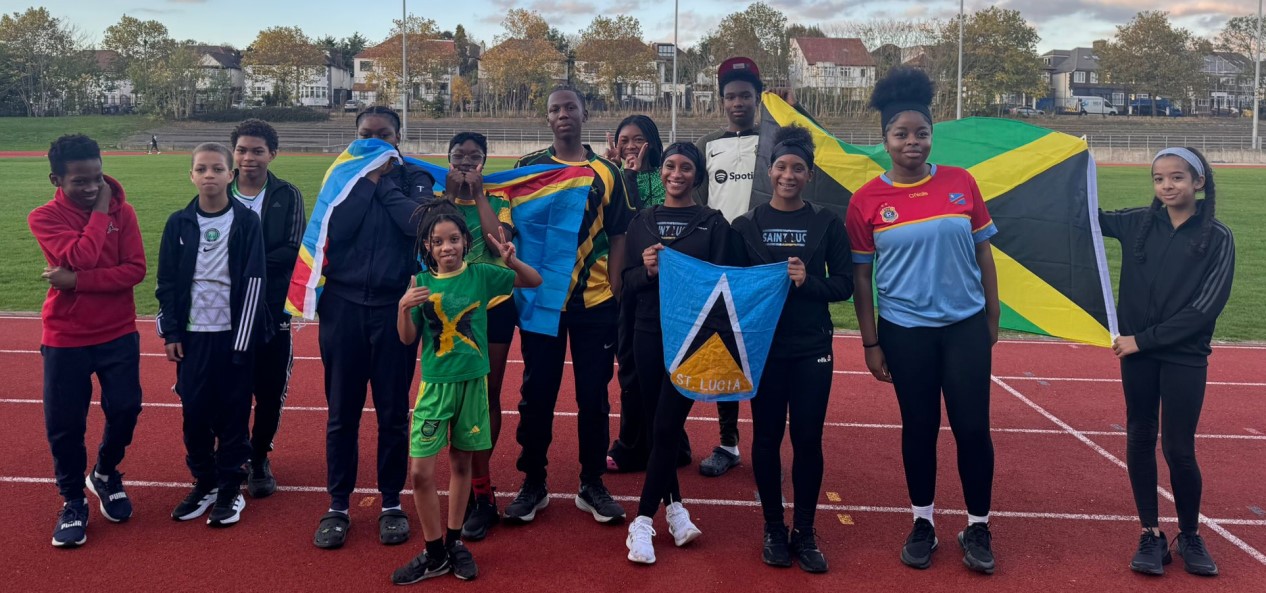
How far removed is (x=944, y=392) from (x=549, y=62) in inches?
2880

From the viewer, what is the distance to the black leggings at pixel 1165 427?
13.6 ft

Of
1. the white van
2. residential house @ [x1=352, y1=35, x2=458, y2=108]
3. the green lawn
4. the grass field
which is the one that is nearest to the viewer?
the grass field

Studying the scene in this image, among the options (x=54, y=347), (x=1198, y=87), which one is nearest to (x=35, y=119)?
(x=54, y=347)

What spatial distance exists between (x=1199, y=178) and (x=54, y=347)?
5.15 meters

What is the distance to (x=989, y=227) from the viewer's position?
418 cm

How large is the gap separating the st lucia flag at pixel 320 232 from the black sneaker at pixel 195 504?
44.7 inches

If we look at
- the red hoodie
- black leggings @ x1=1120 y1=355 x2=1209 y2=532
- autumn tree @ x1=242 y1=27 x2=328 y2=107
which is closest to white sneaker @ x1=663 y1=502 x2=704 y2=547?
black leggings @ x1=1120 y1=355 x2=1209 y2=532

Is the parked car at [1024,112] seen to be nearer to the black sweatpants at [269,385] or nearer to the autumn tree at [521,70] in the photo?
the autumn tree at [521,70]

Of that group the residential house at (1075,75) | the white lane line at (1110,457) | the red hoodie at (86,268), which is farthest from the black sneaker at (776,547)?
the residential house at (1075,75)

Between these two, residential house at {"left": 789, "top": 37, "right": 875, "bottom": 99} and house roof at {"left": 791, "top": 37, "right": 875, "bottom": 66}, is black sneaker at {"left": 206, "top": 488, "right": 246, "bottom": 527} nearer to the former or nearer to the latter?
residential house at {"left": 789, "top": 37, "right": 875, "bottom": 99}

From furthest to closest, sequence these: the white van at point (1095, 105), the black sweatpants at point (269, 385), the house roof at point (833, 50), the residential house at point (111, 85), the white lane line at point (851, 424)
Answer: the white van at point (1095, 105) < the house roof at point (833, 50) < the residential house at point (111, 85) < the white lane line at point (851, 424) < the black sweatpants at point (269, 385)

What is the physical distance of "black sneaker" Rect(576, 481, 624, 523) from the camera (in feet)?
15.5

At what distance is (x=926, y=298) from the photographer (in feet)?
13.5

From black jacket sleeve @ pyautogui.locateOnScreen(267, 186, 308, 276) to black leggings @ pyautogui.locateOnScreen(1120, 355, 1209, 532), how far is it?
13.3 ft
